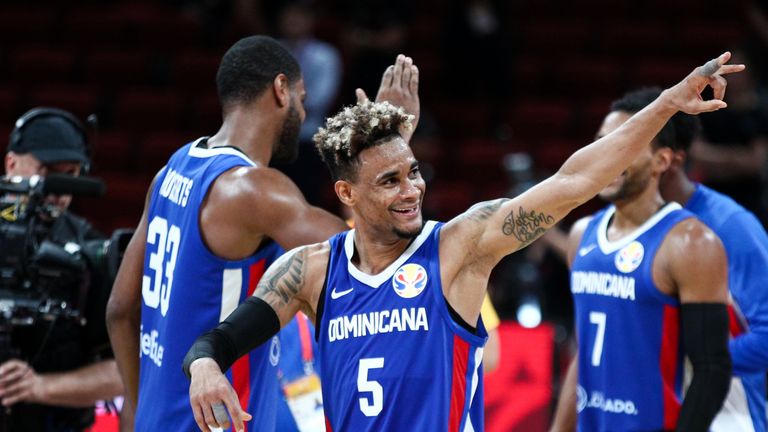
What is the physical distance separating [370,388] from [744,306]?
2.09m

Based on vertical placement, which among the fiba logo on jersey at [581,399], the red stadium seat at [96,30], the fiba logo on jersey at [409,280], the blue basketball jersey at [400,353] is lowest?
the fiba logo on jersey at [581,399]

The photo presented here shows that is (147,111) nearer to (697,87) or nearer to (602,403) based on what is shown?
(602,403)

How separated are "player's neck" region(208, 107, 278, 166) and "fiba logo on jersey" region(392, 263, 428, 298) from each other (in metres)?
1.05

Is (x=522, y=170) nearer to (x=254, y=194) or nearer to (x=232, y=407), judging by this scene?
(x=254, y=194)

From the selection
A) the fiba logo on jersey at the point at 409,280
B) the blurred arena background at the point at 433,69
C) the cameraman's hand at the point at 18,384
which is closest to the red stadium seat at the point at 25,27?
the blurred arena background at the point at 433,69

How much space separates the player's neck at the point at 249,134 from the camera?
479 centimetres

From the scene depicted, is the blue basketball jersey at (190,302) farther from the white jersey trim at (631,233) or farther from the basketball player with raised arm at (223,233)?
the white jersey trim at (631,233)

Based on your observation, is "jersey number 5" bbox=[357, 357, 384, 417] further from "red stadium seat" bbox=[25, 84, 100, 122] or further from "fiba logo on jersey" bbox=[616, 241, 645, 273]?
"red stadium seat" bbox=[25, 84, 100, 122]

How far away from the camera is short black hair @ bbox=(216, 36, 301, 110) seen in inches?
191

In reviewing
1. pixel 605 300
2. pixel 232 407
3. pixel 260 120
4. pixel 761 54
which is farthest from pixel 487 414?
pixel 761 54

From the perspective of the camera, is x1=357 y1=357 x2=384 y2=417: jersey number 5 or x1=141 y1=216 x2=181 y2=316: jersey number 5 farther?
x1=141 y1=216 x2=181 y2=316: jersey number 5

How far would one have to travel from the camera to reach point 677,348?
4871mm

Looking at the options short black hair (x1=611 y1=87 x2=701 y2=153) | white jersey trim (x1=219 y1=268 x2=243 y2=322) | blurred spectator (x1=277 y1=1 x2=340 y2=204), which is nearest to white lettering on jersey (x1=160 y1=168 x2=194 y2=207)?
white jersey trim (x1=219 y1=268 x2=243 y2=322)

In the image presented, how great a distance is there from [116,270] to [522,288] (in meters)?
4.95
